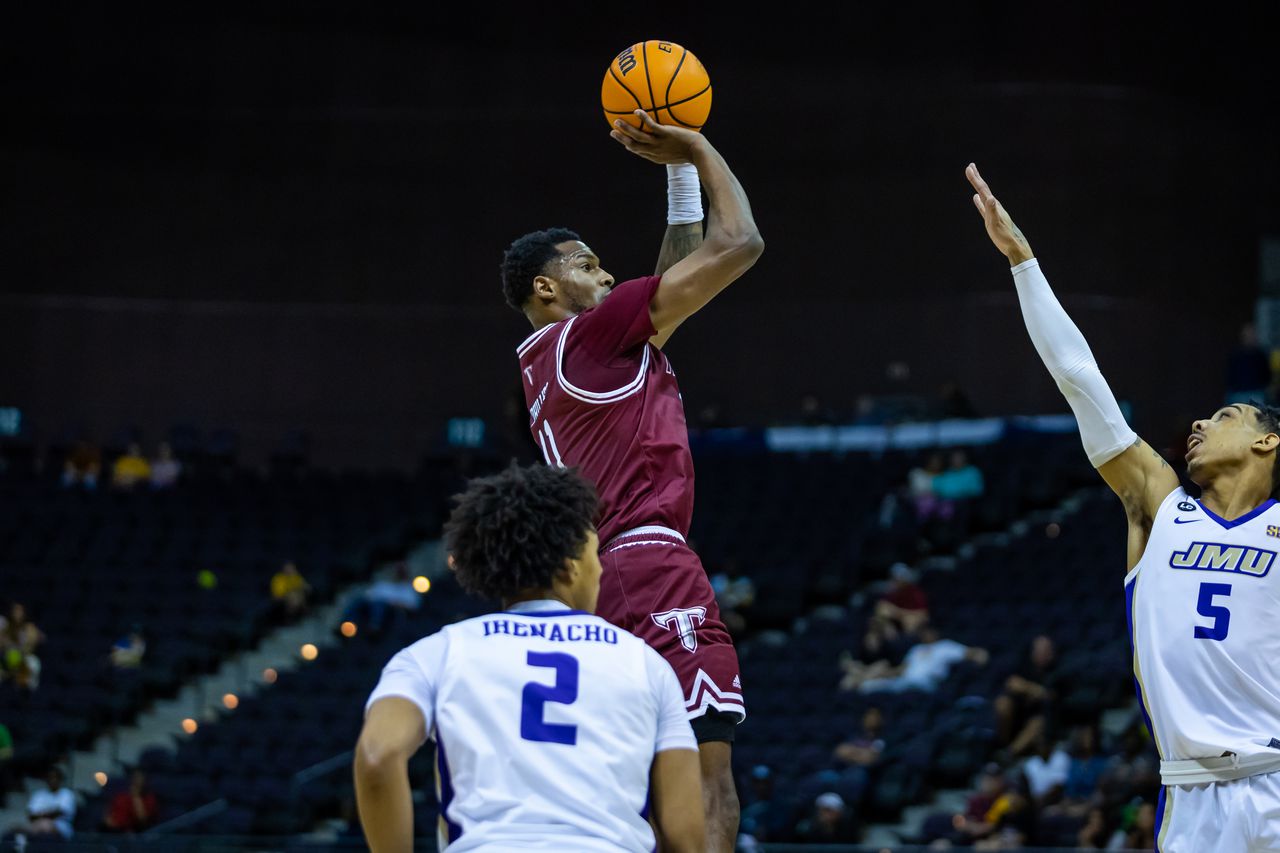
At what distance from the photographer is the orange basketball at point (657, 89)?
5.42 metres

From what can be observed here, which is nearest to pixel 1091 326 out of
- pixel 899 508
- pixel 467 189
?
pixel 899 508

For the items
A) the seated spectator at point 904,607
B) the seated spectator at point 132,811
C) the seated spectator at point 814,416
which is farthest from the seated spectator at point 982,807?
the seated spectator at point 814,416

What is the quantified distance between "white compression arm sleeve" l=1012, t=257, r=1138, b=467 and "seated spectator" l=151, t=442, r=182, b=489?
706 inches

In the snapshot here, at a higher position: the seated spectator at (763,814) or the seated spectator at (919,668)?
the seated spectator at (919,668)

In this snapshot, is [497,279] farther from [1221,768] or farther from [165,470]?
[1221,768]

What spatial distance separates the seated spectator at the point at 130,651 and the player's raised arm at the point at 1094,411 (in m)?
14.4

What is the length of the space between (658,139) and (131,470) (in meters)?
18.1

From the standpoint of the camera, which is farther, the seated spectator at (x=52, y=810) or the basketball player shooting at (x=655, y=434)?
the seated spectator at (x=52, y=810)

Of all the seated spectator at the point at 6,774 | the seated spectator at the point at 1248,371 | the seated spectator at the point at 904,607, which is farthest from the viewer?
the seated spectator at the point at 1248,371

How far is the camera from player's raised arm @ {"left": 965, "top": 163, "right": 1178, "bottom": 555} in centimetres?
518

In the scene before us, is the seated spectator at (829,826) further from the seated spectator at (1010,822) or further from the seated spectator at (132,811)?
the seated spectator at (132,811)

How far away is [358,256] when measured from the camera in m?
25.1

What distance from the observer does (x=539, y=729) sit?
350 centimetres

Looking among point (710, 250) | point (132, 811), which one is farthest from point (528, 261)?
point (132, 811)
